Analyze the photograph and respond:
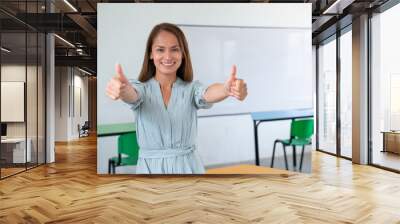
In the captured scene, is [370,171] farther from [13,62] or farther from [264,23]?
[13,62]

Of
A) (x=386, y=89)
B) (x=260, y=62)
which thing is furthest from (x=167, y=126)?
(x=386, y=89)

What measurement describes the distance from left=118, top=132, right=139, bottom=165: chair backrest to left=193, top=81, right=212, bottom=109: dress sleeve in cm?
113

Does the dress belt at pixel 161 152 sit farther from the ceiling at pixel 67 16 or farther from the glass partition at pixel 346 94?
the glass partition at pixel 346 94

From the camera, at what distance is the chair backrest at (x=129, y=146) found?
6.40 meters

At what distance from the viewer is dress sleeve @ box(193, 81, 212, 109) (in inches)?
249

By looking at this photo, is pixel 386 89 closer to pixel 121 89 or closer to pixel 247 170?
pixel 247 170

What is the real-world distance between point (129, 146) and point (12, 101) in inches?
86.9

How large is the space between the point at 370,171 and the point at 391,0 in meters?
3.13

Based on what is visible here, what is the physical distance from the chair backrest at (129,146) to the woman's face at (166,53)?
115cm

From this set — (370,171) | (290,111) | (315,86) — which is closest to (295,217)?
(290,111)

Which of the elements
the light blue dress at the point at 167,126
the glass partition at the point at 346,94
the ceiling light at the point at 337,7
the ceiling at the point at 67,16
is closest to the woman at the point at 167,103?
the light blue dress at the point at 167,126

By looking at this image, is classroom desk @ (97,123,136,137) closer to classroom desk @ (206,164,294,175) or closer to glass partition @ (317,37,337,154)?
classroom desk @ (206,164,294,175)

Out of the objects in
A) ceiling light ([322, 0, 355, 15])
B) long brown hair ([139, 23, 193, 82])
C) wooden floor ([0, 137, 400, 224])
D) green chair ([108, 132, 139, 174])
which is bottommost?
wooden floor ([0, 137, 400, 224])

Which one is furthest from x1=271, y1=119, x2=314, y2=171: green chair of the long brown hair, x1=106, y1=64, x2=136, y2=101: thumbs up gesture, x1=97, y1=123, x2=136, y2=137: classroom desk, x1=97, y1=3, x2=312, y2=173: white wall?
x1=106, y1=64, x2=136, y2=101: thumbs up gesture
